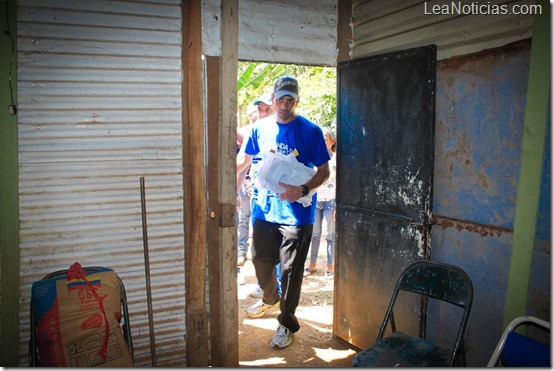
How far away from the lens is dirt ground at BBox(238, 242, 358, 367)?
13.0 feet

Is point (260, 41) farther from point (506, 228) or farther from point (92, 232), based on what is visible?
point (506, 228)

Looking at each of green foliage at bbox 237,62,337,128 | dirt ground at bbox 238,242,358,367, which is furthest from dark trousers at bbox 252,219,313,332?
green foliage at bbox 237,62,337,128

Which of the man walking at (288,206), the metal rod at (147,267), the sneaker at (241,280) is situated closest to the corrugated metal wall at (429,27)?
the man walking at (288,206)

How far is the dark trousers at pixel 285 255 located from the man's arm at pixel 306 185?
29 cm

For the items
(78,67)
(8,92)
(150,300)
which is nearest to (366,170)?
(150,300)

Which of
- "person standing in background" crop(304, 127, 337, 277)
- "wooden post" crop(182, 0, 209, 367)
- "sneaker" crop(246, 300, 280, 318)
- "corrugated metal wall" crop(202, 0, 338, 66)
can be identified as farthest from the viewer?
"person standing in background" crop(304, 127, 337, 277)

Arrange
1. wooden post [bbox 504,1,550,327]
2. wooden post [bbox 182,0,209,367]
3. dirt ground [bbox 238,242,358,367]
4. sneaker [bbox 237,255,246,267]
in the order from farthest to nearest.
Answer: sneaker [bbox 237,255,246,267] < dirt ground [bbox 238,242,358,367] < wooden post [bbox 182,0,209,367] < wooden post [bbox 504,1,550,327]

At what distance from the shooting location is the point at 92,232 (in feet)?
10.5

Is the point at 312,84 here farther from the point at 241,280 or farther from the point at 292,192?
the point at 292,192

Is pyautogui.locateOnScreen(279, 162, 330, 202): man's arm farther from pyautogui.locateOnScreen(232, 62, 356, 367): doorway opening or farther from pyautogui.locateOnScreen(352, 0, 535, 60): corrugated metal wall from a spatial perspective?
pyautogui.locateOnScreen(232, 62, 356, 367): doorway opening

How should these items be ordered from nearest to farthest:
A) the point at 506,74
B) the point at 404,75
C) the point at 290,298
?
the point at 506,74 < the point at 404,75 < the point at 290,298

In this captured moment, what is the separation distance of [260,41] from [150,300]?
7.74ft

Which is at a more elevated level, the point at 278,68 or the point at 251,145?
the point at 278,68

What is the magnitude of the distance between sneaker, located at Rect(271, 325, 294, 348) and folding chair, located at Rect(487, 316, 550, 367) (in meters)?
2.18
